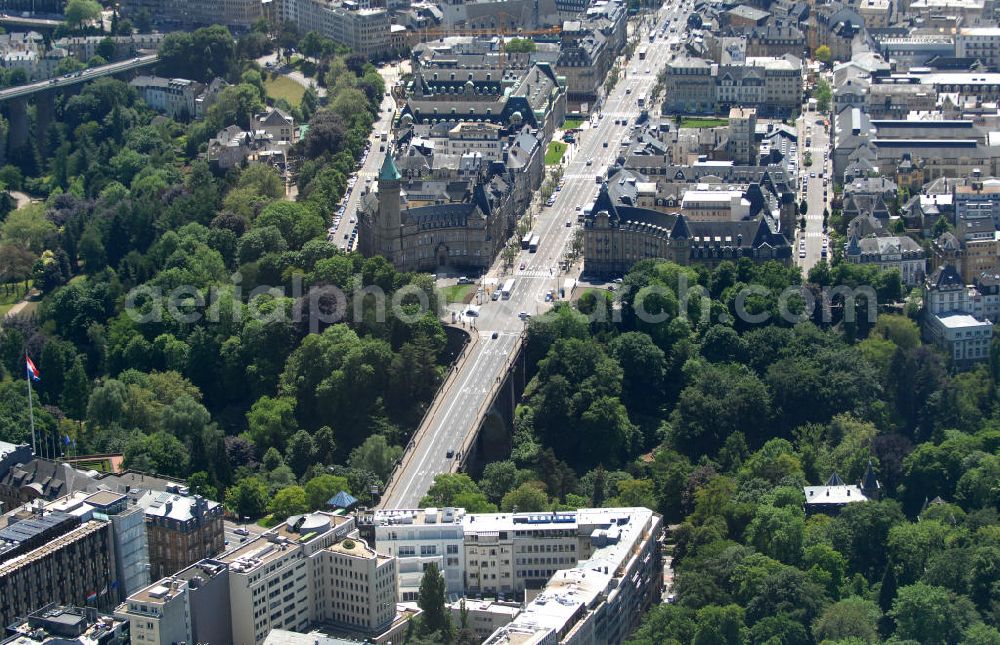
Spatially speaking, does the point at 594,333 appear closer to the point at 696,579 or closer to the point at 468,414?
the point at 468,414

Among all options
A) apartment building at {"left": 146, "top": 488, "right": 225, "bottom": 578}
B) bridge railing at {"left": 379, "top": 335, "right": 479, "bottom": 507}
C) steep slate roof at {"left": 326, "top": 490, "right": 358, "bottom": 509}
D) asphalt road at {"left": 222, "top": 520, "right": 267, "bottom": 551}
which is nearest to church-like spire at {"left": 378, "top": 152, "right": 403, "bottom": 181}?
bridge railing at {"left": 379, "top": 335, "right": 479, "bottom": 507}

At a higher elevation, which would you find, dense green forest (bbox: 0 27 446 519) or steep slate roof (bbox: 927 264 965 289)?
steep slate roof (bbox: 927 264 965 289)

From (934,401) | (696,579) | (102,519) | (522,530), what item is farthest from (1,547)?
(934,401)

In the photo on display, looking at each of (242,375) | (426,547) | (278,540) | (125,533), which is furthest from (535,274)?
Result: (125,533)

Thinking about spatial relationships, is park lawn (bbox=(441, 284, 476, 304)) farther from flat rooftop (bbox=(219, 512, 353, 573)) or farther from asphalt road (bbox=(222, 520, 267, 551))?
flat rooftop (bbox=(219, 512, 353, 573))

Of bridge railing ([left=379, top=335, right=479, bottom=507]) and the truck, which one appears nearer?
bridge railing ([left=379, top=335, right=479, bottom=507])
